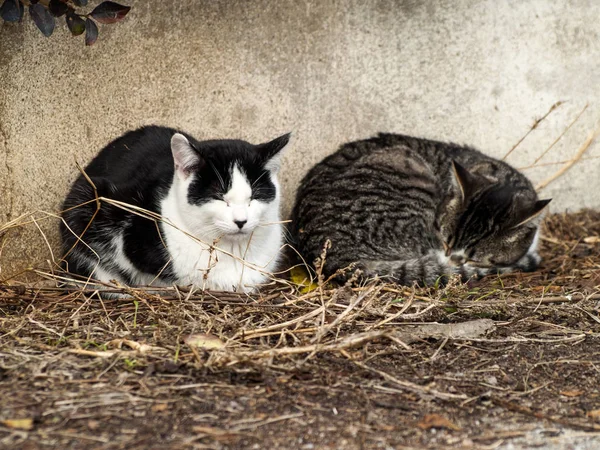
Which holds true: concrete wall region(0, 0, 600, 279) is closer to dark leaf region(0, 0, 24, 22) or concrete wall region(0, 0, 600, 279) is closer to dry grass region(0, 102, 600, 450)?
dark leaf region(0, 0, 24, 22)

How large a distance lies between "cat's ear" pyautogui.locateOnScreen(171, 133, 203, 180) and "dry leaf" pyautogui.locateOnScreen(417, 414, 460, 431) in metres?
1.68

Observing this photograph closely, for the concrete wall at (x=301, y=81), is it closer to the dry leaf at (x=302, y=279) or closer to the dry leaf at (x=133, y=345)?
the dry leaf at (x=302, y=279)

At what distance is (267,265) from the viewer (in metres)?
3.93

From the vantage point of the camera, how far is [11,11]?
3.57m

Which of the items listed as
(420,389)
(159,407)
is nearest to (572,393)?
(420,389)

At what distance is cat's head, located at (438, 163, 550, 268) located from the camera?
4152 mm

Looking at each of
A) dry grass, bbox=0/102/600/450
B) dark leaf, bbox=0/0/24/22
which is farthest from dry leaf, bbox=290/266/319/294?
dark leaf, bbox=0/0/24/22

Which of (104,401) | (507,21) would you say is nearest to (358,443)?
(104,401)

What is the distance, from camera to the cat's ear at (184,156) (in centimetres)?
337

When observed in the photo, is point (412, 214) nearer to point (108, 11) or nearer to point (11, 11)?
point (108, 11)

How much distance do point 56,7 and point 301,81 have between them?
1.55 meters

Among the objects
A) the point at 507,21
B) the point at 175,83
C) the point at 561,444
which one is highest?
the point at 507,21

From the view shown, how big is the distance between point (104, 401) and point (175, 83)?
7.97 feet

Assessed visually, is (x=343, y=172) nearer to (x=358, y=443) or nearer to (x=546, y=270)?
(x=546, y=270)
